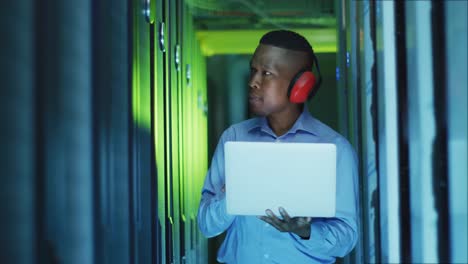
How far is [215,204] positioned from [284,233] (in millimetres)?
260

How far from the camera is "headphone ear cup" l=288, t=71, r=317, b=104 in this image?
1.95 meters

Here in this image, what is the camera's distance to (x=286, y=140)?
2049 millimetres

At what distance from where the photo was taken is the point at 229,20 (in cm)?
334

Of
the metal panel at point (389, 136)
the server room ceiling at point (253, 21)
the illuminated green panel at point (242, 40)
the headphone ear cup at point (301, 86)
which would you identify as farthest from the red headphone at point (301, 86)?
the illuminated green panel at point (242, 40)

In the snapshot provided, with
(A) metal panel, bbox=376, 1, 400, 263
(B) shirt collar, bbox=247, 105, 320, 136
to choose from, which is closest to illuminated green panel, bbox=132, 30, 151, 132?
(B) shirt collar, bbox=247, 105, 320, 136

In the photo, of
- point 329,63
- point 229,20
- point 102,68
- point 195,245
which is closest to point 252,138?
point 102,68

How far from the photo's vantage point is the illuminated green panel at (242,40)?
3424 mm

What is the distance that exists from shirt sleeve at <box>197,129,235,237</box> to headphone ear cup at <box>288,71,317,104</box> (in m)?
0.26

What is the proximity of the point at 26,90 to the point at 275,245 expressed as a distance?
104cm

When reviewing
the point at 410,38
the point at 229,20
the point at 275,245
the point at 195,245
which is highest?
the point at 229,20

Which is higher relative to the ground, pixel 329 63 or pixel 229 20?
pixel 229 20

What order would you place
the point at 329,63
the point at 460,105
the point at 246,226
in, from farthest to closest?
the point at 329,63 → the point at 246,226 → the point at 460,105

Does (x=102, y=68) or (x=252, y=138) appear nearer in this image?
(x=102, y=68)

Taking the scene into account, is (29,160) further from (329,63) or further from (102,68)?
(329,63)
